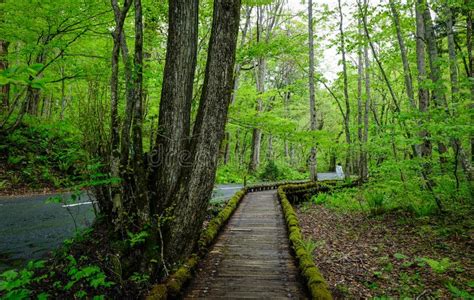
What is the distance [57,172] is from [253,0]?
38.6ft

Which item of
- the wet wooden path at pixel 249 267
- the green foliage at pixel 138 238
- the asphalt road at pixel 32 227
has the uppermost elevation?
the green foliage at pixel 138 238

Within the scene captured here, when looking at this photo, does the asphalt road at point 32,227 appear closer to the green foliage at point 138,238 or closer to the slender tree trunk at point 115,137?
the slender tree trunk at point 115,137

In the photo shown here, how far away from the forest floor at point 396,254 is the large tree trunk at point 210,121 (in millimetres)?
2448

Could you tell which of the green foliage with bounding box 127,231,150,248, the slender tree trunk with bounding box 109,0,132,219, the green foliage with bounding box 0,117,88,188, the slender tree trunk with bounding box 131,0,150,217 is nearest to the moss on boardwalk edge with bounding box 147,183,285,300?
the green foliage with bounding box 127,231,150,248

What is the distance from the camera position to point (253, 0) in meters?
13.7

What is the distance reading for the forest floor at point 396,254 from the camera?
15.8 ft

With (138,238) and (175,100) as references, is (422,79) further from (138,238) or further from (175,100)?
(138,238)

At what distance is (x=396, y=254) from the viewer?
612 centimetres

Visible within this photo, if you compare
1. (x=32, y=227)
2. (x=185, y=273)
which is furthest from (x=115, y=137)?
(x=32, y=227)

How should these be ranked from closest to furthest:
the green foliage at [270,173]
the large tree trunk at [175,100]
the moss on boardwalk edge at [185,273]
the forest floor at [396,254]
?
the moss on boardwalk edge at [185,273]
the forest floor at [396,254]
the large tree trunk at [175,100]
the green foliage at [270,173]

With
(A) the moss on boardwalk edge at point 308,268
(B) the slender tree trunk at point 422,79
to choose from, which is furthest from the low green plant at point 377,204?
(A) the moss on boardwalk edge at point 308,268

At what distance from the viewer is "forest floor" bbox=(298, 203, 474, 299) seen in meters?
4.80

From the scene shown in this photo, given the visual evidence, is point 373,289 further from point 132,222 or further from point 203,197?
point 132,222

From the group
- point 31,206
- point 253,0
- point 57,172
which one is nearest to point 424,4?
point 253,0
